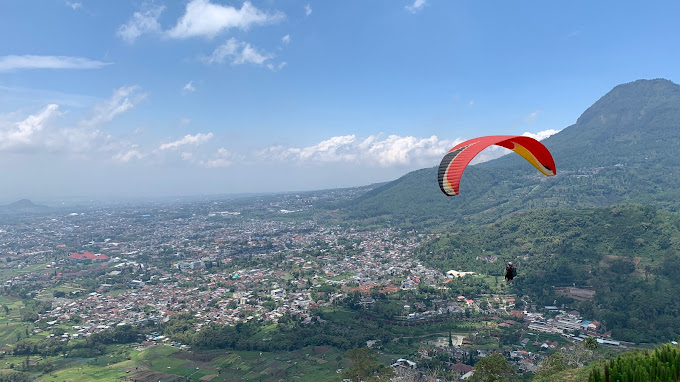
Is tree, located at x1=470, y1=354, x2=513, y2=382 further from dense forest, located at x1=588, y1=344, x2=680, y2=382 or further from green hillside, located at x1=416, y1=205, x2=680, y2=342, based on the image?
green hillside, located at x1=416, y1=205, x2=680, y2=342

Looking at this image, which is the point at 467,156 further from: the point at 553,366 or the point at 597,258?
the point at 597,258

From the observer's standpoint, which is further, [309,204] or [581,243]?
[309,204]

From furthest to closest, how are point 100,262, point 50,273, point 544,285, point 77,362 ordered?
point 100,262 → point 50,273 → point 544,285 → point 77,362

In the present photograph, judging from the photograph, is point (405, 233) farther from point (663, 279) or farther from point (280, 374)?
point (280, 374)

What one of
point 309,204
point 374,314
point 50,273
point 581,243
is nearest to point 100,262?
point 50,273

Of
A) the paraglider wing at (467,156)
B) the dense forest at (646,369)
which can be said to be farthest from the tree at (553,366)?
the paraglider wing at (467,156)

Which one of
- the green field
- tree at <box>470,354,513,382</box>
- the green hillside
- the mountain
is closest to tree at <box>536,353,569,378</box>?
tree at <box>470,354,513,382</box>

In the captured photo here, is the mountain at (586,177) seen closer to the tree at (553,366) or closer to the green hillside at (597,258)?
the green hillside at (597,258)
